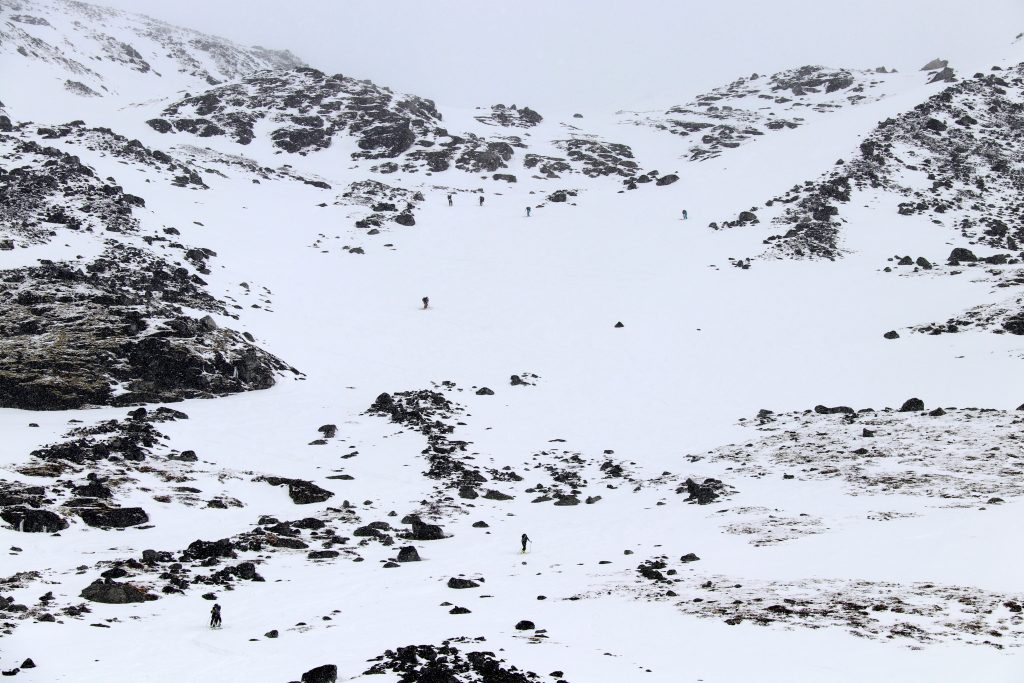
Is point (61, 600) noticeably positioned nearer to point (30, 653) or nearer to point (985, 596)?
point (30, 653)

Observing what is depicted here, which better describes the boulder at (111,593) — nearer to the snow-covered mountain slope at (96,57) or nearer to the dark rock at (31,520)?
the dark rock at (31,520)

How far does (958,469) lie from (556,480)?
12909mm

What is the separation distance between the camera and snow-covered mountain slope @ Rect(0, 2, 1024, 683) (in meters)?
10.8

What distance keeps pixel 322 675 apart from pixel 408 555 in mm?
7235

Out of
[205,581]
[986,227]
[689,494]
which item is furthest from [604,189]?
[205,581]

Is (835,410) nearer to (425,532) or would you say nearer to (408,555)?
(425,532)

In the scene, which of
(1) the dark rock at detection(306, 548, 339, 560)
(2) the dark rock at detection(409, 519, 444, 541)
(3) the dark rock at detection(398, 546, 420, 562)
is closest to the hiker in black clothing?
(1) the dark rock at detection(306, 548, 339, 560)

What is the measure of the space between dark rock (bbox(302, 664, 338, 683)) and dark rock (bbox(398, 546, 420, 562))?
6996 mm

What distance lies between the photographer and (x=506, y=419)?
101 feet

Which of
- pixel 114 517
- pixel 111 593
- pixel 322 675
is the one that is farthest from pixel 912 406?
pixel 114 517

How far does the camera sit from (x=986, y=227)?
52.0 meters

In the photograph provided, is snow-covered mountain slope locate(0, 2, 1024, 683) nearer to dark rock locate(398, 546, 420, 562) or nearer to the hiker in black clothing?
dark rock locate(398, 546, 420, 562)

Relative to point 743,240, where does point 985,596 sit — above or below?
below

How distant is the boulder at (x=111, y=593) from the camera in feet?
40.4
